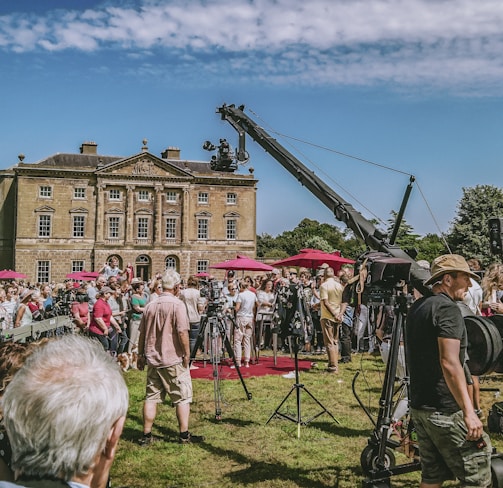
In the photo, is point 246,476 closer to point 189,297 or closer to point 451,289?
point 451,289

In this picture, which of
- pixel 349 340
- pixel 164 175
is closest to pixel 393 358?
pixel 349 340

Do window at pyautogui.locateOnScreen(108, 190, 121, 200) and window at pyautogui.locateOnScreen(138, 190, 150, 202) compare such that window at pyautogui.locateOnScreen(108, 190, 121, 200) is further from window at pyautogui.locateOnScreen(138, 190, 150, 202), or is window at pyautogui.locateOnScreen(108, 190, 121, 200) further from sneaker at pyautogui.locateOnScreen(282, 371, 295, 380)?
sneaker at pyautogui.locateOnScreen(282, 371, 295, 380)

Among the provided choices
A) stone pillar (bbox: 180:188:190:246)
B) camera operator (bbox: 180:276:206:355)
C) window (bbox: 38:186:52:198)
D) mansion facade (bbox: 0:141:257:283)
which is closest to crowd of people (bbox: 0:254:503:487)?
camera operator (bbox: 180:276:206:355)

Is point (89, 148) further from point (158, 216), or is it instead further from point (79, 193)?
point (158, 216)

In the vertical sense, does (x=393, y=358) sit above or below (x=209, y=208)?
below

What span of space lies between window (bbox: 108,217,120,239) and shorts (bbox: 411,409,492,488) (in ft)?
171

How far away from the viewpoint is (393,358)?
466 centimetres

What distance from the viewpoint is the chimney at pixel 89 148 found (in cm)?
5644

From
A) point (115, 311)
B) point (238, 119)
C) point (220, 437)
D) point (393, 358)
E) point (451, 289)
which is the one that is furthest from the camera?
point (115, 311)

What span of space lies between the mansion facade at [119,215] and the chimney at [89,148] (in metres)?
0.11

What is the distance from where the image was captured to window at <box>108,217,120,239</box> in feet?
176

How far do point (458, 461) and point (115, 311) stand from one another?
10075 mm

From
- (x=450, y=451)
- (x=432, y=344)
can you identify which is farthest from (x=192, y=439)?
(x=432, y=344)

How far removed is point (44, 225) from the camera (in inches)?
2056
